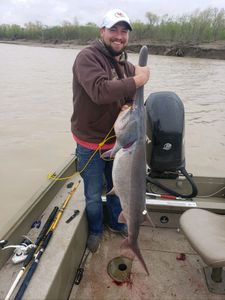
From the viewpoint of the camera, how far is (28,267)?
2.53m

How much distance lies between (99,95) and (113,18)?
0.68 m

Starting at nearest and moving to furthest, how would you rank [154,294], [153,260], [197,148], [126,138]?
1. [126,138]
2. [154,294]
3. [153,260]
4. [197,148]

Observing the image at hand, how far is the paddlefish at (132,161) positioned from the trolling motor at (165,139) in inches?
54.2

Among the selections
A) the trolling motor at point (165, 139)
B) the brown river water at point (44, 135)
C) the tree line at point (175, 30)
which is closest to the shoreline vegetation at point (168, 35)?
the tree line at point (175, 30)

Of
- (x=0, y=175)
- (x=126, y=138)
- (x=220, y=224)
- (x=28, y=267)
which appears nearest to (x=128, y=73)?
(x=126, y=138)

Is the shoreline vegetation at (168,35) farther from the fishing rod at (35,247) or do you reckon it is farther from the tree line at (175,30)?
the fishing rod at (35,247)

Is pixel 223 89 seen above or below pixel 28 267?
below

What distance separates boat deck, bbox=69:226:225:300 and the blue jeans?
11.1 inches

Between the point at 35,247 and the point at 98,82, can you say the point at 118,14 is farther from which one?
the point at 35,247

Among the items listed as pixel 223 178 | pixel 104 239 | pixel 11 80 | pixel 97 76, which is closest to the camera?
pixel 97 76

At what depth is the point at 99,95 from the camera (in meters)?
2.44

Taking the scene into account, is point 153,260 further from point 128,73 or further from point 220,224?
point 128,73

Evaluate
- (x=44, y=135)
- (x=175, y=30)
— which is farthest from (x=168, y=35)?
(x=44, y=135)

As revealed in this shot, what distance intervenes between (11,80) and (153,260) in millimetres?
16718
